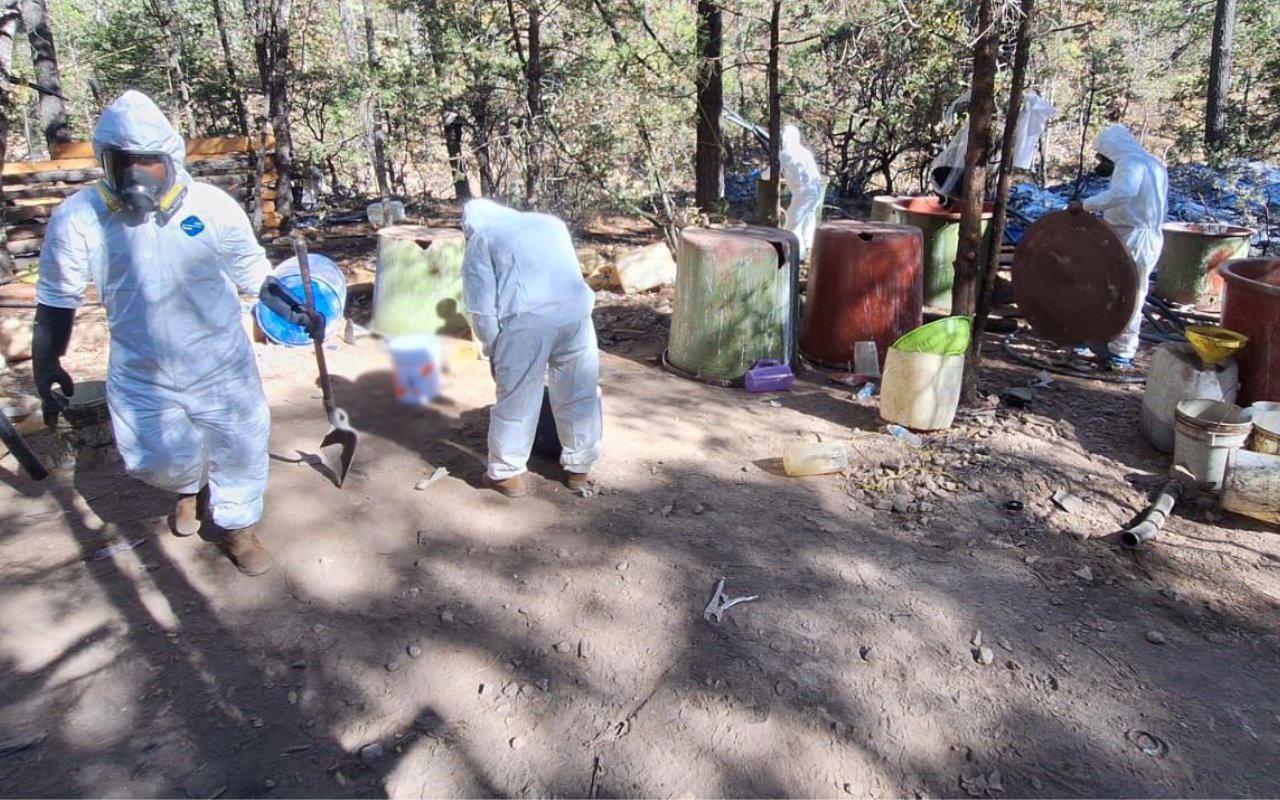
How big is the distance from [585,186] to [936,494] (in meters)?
5.95

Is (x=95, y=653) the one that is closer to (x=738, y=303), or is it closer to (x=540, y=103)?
(x=738, y=303)

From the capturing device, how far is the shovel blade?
3.72 meters

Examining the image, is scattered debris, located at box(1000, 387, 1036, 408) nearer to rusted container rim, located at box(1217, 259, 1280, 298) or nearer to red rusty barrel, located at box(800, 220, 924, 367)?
red rusty barrel, located at box(800, 220, 924, 367)

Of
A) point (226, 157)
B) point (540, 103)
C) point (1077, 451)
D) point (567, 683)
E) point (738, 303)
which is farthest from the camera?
point (226, 157)

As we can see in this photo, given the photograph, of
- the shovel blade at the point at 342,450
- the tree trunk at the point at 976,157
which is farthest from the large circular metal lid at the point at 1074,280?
the shovel blade at the point at 342,450

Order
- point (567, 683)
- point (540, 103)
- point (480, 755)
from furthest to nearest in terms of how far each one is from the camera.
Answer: point (540, 103), point (567, 683), point (480, 755)

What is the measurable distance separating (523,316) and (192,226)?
130cm

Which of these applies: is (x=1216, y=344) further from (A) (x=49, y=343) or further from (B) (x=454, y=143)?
(B) (x=454, y=143)

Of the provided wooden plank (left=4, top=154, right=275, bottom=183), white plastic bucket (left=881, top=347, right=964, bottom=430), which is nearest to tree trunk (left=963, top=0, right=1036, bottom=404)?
white plastic bucket (left=881, top=347, right=964, bottom=430)

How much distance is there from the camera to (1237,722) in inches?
106

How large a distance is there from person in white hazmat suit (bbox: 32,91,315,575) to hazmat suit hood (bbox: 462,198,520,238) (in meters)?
0.86

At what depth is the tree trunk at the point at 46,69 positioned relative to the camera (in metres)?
11.7

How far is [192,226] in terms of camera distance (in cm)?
305

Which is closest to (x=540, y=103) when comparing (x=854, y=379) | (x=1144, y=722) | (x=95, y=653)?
(x=854, y=379)
